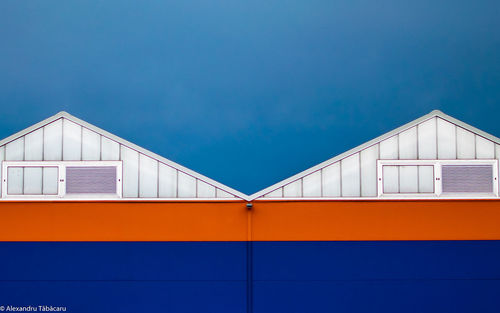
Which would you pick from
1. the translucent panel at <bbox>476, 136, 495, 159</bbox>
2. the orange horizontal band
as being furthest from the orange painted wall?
the translucent panel at <bbox>476, 136, 495, 159</bbox>

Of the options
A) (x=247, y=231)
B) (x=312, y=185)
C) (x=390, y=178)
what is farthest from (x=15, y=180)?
(x=390, y=178)

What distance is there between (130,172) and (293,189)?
1.58 meters

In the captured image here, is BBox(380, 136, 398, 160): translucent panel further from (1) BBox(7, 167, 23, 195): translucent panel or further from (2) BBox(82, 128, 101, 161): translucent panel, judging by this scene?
(1) BBox(7, 167, 23, 195): translucent panel

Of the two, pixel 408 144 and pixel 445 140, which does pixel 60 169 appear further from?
pixel 445 140

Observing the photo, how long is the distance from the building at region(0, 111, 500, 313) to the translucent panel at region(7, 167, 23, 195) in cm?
1

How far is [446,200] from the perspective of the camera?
3051 mm

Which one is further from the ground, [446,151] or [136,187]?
[446,151]

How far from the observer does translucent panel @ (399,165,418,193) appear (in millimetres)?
3061

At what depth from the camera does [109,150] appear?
3068 millimetres

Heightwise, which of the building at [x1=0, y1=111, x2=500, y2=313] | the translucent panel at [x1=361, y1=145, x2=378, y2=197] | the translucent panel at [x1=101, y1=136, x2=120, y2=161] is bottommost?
the building at [x1=0, y1=111, x2=500, y2=313]

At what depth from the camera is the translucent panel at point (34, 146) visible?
3.07m
